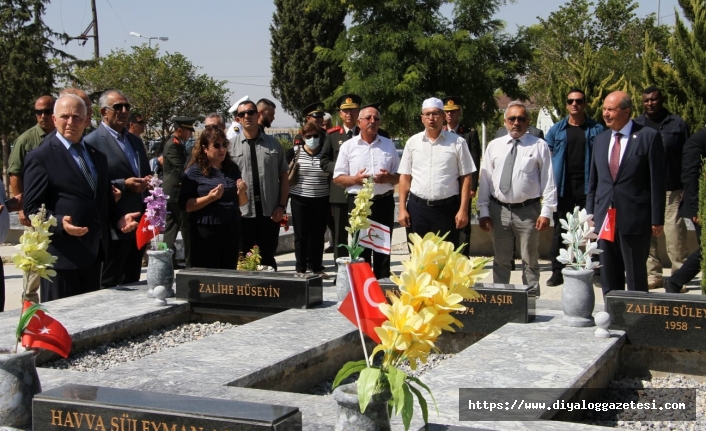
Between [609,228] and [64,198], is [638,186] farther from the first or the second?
[64,198]

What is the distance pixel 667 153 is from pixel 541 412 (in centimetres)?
571

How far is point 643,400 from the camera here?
16.2ft

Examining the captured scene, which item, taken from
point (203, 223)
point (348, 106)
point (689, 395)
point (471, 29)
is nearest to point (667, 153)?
point (348, 106)

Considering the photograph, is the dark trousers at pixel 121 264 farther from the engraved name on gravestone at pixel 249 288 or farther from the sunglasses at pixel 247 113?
the sunglasses at pixel 247 113

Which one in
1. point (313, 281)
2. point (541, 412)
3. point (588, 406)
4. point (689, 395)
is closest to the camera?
point (541, 412)

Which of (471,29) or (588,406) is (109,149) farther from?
(471,29)

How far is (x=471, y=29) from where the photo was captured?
22750 mm

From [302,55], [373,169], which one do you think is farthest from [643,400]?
[302,55]

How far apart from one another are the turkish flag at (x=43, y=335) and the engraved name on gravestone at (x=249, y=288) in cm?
257

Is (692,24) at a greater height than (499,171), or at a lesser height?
greater

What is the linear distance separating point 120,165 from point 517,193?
3.51 meters

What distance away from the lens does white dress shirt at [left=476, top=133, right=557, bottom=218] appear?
723cm

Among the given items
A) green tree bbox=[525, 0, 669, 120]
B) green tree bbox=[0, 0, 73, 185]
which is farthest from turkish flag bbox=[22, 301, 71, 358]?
green tree bbox=[525, 0, 669, 120]

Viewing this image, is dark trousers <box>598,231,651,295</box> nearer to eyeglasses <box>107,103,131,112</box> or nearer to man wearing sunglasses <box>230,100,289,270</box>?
man wearing sunglasses <box>230,100,289,270</box>
